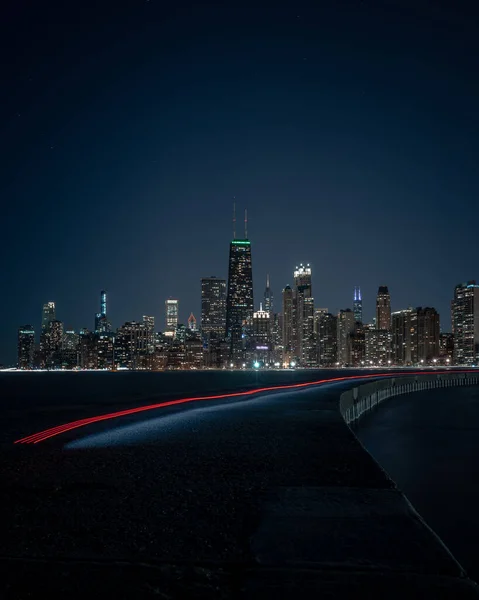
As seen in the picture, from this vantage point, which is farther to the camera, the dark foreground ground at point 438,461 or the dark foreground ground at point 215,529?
the dark foreground ground at point 438,461

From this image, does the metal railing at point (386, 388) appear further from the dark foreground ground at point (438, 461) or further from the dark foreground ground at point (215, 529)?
the dark foreground ground at point (215, 529)

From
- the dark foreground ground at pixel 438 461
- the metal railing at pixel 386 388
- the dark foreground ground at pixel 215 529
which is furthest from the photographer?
the metal railing at pixel 386 388

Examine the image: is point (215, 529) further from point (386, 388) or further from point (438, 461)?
point (386, 388)

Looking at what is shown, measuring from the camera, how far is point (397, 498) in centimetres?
999

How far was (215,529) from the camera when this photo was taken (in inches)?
314

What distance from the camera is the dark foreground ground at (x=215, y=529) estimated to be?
232 inches

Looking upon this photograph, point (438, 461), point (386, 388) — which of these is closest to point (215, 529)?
point (438, 461)

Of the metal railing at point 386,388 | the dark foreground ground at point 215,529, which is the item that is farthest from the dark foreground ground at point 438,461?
the dark foreground ground at point 215,529

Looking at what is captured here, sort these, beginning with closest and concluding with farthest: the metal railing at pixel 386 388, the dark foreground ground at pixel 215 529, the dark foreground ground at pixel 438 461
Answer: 1. the dark foreground ground at pixel 215 529
2. the dark foreground ground at pixel 438 461
3. the metal railing at pixel 386 388

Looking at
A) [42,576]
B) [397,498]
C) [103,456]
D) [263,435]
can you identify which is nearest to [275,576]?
[42,576]

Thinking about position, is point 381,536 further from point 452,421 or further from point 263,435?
point 452,421

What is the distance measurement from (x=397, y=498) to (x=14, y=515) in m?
6.68

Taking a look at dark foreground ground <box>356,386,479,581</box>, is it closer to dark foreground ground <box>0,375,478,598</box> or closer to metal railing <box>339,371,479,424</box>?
metal railing <box>339,371,479,424</box>

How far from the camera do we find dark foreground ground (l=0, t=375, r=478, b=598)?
588cm
